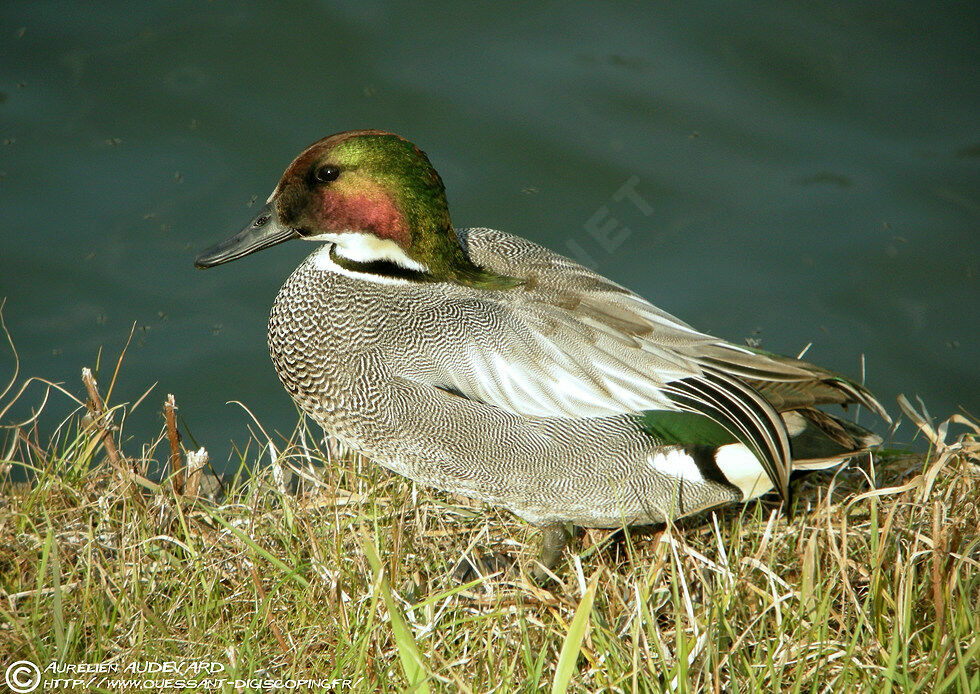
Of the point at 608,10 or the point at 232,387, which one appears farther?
the point at 608,10

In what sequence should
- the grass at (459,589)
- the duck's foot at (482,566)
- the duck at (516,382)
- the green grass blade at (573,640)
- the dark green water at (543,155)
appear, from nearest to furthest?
the green grass blade at (573,640) → the grass at (459,589) → the duck at (516,382) → the duck's foot at (482,566) → the dark green water at (543,155)

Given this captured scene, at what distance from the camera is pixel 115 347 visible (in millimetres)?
4070

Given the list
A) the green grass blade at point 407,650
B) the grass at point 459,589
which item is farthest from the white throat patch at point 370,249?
the green grass blade at point 407,650

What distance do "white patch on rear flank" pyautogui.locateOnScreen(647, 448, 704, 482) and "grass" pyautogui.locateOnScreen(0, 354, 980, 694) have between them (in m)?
0.15

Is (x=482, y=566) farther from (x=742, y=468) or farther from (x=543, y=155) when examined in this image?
(x=543, y=155)

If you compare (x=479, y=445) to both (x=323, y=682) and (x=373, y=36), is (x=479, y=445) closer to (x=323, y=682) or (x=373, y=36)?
(x=323, y=682)

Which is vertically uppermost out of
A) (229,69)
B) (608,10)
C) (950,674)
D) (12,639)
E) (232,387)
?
(608,10)

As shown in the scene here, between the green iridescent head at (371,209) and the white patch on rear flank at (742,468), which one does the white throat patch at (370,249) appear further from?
the white patch on rear flank at (742,468)

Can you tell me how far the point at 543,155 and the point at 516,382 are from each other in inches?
106

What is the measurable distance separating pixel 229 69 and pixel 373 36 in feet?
2.51

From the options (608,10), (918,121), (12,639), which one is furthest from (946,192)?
(12,639)

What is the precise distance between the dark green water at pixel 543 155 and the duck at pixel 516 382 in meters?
1.70

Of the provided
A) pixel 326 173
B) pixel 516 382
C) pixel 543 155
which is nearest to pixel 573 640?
pixel 516 382

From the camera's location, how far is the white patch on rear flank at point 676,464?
234 cm
